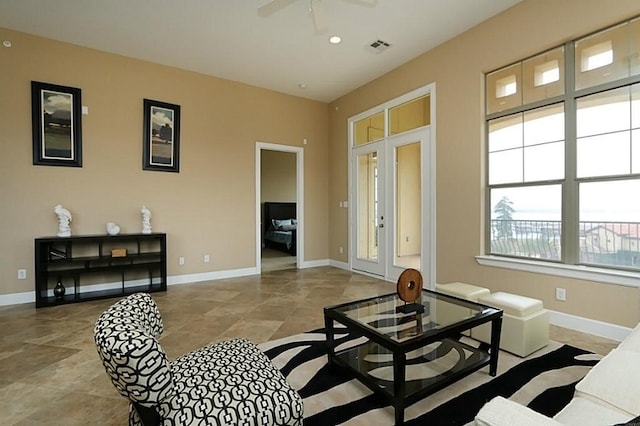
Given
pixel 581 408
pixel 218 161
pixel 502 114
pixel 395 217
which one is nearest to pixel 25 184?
pixel 218 161

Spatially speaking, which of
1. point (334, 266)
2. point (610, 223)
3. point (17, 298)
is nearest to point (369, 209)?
point (334, 266)

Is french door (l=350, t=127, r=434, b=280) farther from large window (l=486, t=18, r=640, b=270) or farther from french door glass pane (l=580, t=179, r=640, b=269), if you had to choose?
french door glass pane (l=580, t=179, r=640, b=269)

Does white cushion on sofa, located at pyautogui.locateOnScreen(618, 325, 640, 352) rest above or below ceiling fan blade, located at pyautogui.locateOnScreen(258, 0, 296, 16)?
below

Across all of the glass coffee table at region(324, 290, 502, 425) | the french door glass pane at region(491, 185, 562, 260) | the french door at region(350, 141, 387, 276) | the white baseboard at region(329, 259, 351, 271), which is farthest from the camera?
the white baseboard at region(329, 259, 351, 271)

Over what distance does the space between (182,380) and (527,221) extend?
12.2ft

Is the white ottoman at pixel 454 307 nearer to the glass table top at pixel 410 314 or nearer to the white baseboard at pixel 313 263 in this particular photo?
the glass table top at pixel 410 314

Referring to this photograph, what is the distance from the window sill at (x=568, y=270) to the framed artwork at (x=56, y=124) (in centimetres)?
559

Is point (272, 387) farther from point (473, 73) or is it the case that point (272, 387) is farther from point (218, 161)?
point (218, 161)

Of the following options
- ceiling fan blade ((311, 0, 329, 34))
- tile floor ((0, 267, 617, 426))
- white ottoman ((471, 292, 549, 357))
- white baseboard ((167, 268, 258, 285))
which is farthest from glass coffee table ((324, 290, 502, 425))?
white baseboard ((167, 268, 258, 285))

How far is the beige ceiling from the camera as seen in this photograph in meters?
3.42

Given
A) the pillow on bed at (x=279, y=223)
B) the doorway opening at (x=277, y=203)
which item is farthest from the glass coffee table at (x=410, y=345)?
the pillow on bed at (x=279, y=223)

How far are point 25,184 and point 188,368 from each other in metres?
4.18

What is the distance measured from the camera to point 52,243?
4.04 metres

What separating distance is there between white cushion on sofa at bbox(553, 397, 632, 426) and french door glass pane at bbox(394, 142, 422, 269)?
153 inches
